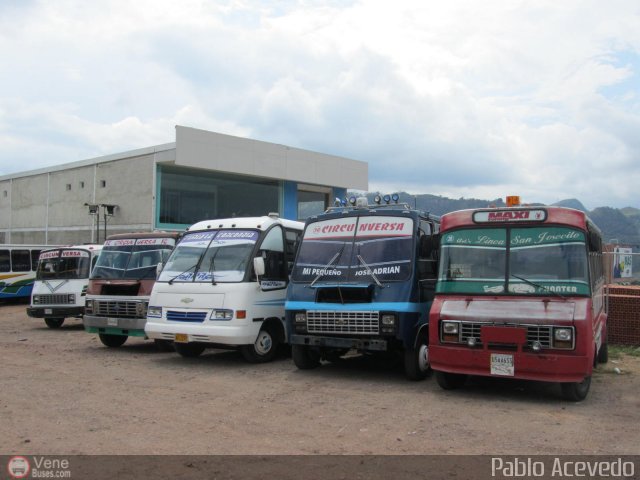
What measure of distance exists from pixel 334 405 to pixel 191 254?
475cm

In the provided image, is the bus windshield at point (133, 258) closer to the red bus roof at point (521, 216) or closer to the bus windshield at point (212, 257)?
the bus windshield at point (212, 257)

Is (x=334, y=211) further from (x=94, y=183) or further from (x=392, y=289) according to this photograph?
(x=94, y=183)

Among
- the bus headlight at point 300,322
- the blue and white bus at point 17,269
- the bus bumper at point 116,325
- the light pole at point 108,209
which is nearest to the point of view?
the bus headlight at point 300,322

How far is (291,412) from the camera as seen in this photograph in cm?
725

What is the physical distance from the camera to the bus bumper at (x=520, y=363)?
7.22 metres

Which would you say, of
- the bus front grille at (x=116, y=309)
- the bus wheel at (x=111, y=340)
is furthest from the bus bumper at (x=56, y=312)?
the bus front grille at (x=116, y=309)

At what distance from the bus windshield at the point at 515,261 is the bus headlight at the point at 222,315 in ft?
11.8

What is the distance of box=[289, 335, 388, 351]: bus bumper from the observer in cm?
884

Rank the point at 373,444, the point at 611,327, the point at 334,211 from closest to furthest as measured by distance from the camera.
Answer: the point at 373,444 → the point at 334,211 → the point at 611,327

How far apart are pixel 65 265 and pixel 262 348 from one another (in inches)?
343

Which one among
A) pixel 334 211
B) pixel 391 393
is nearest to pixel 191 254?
pixel 334 211

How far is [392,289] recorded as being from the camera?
358 inches

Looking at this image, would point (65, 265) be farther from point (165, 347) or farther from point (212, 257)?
point (212, 257)

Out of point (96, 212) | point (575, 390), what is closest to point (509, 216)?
point (575, 390)
